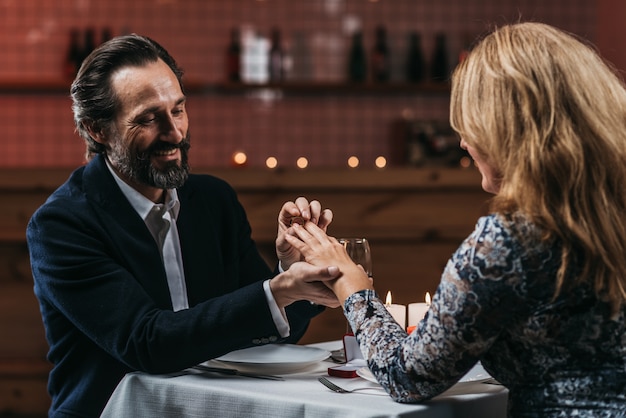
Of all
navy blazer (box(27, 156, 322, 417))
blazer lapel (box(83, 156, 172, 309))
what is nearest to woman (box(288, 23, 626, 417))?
navy blazer (box(27, 156, 322, 417))

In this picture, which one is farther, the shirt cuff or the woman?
the shirt cuff

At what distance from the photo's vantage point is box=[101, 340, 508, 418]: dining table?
1.52 meters

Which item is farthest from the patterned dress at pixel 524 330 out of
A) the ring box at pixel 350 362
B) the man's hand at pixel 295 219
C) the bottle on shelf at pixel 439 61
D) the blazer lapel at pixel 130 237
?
the bottle on shelf at pixel 439 61

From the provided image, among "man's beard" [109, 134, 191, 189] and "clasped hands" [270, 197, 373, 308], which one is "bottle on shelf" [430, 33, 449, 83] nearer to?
"man's beard" [109, 134, 191, 189]

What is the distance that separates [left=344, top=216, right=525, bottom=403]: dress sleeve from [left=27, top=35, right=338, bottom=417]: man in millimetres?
254

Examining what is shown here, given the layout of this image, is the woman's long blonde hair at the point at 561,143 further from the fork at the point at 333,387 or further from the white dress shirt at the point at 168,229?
the white dress shirt at the point at 168,229

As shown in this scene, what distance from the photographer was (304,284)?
172 cm

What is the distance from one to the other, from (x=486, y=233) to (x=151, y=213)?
1011 millimetres

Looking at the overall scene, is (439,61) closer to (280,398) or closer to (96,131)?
(96,131)

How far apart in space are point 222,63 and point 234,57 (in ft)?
0.44

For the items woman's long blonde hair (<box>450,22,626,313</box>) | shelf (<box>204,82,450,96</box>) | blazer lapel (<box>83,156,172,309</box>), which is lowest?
shelf (<box>204,82,450,96</box>)

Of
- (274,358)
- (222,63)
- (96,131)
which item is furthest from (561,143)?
(222,63)

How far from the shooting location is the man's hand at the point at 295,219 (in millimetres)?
2003

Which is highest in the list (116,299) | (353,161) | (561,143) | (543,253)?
(561,143)
